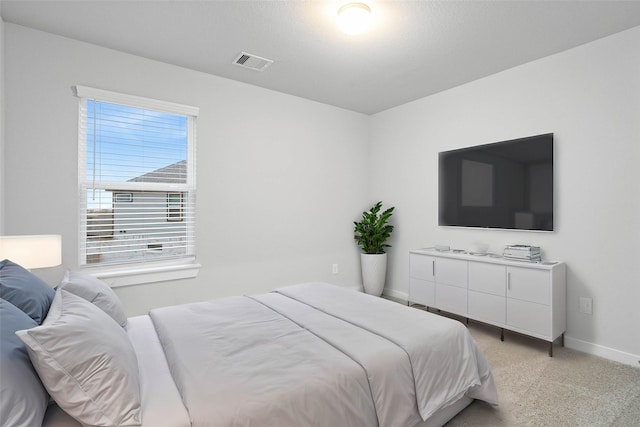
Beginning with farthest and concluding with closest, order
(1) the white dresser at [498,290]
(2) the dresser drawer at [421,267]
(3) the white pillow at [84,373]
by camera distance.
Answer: (2) the dresser drawer at [421,267]
(1) the white dresser at [498,290]
(3) the white pillow at [84,373]

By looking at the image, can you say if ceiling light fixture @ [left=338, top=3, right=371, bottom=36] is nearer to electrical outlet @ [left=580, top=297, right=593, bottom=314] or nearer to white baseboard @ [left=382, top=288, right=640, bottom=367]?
electrical outlet @ [left=580, top=297, right=593, bottom=314]

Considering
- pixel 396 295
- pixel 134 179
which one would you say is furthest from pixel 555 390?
pixel 134 179

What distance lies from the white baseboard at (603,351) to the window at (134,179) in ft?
12.2

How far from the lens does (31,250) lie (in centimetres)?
201

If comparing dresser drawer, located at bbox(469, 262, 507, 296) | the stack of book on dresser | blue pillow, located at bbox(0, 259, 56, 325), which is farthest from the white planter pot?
blue pillow, located at bbox(0, 259, 56, 325)

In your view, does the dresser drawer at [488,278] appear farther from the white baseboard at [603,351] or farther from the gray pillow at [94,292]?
the gray pillow at [94,292]

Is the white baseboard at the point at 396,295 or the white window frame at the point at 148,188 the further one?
the white baseboard at the point at 396,295

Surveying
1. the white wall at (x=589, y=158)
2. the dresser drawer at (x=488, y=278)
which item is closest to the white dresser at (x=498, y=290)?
the dresser drawer at (x=488, y=278)

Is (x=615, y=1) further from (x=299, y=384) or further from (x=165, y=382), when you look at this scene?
(x=165, y=382)

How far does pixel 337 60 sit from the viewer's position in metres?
3.13

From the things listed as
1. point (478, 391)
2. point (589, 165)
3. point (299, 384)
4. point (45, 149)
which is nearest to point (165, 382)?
point (299, 384)

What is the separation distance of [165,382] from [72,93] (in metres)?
2.71

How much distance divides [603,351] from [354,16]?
3.35 meters

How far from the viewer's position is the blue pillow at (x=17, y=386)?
952mm
